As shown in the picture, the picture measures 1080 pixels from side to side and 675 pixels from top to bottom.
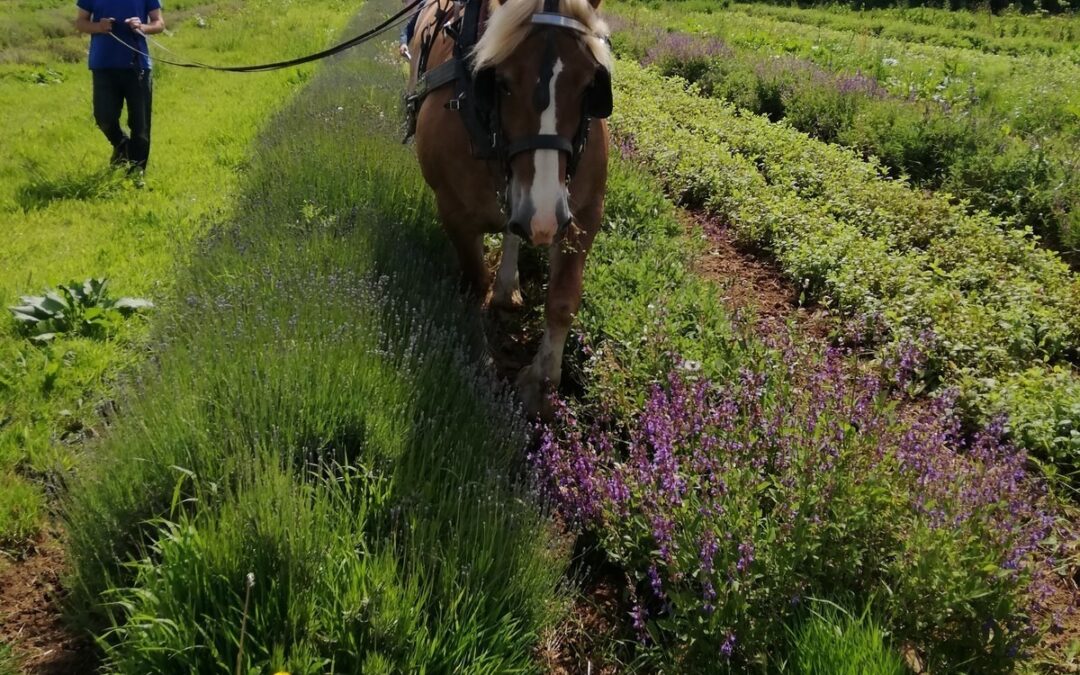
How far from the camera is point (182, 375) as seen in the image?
2262mm

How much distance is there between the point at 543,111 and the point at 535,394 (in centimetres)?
135

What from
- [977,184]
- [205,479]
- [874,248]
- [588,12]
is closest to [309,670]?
[205,479]

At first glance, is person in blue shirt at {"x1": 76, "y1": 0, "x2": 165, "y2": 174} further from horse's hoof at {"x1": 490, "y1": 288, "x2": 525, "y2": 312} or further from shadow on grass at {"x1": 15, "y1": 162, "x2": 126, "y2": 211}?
horse's hoof at {"x1": 490, "y1": 288, "x2": 525, "y2": 312}

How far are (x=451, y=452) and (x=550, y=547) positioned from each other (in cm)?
43

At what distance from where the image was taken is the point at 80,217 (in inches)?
206

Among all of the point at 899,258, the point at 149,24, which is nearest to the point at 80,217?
the point at 149,24

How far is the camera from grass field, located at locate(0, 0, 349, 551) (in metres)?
2.72

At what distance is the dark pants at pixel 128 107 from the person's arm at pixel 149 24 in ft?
1.14

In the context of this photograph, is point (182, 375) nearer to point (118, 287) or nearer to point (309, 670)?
point (309, 670)

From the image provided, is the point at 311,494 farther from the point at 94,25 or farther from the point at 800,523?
the point at 94,25

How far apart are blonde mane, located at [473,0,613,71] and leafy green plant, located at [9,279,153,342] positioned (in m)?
2.37

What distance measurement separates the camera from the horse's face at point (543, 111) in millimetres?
2463

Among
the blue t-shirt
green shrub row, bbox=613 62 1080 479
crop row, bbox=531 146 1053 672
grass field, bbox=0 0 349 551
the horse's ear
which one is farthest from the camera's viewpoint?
the blue t-shirt

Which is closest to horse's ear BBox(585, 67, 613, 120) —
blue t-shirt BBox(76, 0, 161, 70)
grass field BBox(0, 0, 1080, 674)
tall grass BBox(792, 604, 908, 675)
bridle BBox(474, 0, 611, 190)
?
bridle BBox(474, 0, 611, 190)
